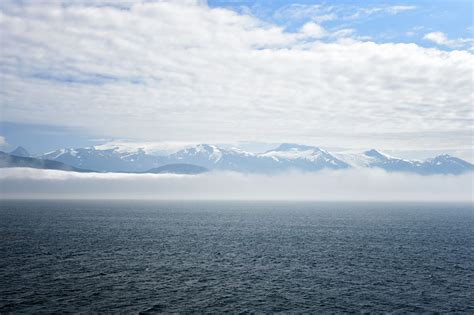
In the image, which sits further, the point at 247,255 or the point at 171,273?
the point at 247,255

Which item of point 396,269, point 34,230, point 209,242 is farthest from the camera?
point 34,230

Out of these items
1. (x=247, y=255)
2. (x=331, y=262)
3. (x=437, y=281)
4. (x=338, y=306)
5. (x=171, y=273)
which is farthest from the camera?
(x=247, y=255)

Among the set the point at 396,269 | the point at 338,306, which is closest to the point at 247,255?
the point at 396,269

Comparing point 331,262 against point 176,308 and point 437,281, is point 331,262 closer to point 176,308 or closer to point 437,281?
point 437,281

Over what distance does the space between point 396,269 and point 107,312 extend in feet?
251

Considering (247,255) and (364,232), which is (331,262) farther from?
(364,232)

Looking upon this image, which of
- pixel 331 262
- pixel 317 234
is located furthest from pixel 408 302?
pixel 317 234

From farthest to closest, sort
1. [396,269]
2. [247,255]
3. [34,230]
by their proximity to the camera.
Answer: [34,230] < [247,255] < [396,269]

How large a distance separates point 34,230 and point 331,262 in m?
143

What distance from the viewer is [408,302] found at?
76500mm

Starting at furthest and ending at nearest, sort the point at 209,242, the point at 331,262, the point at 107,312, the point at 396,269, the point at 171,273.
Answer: the point at 209,242 < the point at 331,262 < the point at 396,269 < the point at 171,273 < the point at 107,312

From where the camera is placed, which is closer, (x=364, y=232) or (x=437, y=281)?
(x=437, y=281)

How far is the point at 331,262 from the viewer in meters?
114

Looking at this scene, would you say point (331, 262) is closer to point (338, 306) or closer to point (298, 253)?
point (298, 253)
